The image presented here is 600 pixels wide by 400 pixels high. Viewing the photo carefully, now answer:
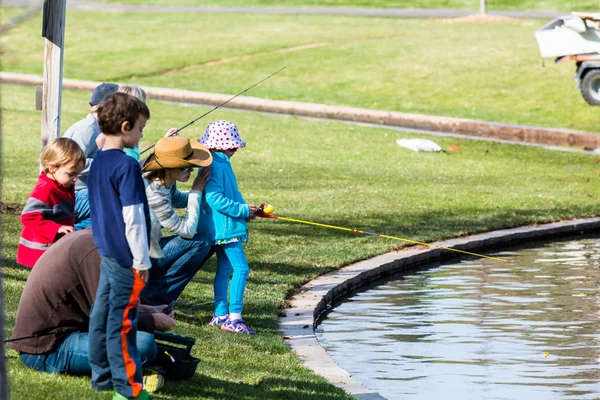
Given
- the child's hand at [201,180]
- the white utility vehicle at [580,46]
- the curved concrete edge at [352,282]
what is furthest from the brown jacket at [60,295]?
the white utility vehicle at [580,46]

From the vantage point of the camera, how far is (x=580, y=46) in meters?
19.8

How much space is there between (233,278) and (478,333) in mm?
1738

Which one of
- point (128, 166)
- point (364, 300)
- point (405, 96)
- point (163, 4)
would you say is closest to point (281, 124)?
point (405, 96)

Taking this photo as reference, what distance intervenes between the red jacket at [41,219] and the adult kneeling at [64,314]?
979mm

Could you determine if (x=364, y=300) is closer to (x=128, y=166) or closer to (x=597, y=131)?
(x=128, y=166)

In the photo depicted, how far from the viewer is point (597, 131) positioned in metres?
19.6

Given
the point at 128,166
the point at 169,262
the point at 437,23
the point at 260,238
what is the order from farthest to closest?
the point at 437,23, the point at 260,238, the point at 169,262, the point at 128,166

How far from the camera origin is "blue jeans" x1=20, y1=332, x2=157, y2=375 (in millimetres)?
5258

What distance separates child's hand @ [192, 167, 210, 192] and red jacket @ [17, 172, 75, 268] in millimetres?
922

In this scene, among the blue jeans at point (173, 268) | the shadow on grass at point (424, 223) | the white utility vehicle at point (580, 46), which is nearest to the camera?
the blue jeans at point (173, 268)

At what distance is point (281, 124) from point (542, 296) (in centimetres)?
1116

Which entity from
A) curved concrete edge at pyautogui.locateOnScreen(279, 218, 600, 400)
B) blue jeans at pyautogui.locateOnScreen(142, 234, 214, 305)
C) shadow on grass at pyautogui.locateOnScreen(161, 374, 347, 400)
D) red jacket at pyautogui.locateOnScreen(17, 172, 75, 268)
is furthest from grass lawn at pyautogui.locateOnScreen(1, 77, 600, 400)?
red jacket at pyautogui.locateOnScreen(17, 172, 75, 268)

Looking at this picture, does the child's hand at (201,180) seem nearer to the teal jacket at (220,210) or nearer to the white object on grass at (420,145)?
the teal jacket at (220,210)

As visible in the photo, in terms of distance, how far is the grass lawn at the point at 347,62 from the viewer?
2272 cm
